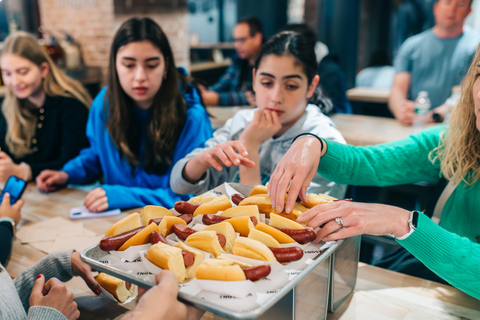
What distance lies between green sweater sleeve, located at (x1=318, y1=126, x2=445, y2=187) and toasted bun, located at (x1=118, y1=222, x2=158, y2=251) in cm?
72

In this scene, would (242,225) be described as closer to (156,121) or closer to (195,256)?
(195,256)

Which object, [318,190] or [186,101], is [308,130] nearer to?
[318,190]

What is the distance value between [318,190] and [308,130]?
0.28 metres

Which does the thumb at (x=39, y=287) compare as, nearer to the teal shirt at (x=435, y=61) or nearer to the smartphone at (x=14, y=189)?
the smartphone at (x=14, y=189)

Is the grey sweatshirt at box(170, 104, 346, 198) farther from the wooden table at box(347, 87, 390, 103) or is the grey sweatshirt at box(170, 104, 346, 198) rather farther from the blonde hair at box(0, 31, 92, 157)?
the wooden table at box(347, 87, 390, 103)

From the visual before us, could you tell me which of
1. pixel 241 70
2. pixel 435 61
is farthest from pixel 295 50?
pixel 241 70

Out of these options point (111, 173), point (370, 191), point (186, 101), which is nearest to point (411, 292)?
point (186, 101)

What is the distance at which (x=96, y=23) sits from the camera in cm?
404

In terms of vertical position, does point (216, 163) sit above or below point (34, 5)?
below

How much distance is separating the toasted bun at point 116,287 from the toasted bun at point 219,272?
26 centimetres

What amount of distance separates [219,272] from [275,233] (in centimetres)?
20

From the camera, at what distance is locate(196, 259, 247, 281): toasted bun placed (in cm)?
77

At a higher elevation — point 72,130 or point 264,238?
point 264,238

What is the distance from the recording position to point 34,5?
5.29 m
